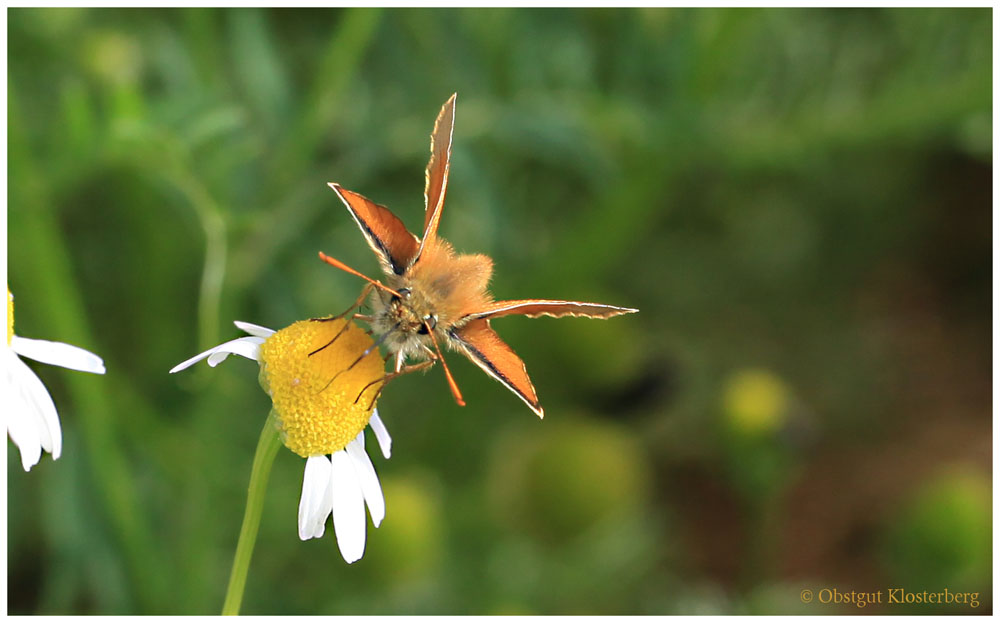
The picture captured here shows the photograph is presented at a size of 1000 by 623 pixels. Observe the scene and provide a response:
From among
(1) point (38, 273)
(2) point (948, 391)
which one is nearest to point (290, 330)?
(1) point (38, 273)

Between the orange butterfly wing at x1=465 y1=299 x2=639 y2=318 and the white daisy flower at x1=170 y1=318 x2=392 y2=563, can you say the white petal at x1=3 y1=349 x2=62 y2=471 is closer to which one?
the white daisy flower at x1=170 y1=318 x2=392 y2=563

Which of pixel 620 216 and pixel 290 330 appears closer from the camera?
pixel 290 330

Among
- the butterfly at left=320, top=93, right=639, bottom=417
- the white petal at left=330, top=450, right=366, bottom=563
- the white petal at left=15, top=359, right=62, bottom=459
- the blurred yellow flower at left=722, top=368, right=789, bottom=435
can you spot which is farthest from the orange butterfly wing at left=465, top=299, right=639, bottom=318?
the blurred yellow flower at left=722, top=368, right=789, bottom=435

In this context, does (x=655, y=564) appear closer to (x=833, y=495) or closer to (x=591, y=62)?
(x=833, y=495)

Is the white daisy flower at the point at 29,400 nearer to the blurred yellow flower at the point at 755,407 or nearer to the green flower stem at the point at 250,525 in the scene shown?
the green flower stem at the point at 250,525

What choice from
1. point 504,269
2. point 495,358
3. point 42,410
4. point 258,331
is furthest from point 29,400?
point 504,269

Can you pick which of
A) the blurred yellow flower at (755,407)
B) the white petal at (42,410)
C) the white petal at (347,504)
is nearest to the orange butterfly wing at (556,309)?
the white petal at (347,504)

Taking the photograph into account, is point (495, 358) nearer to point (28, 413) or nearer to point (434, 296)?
point (434, 296)
